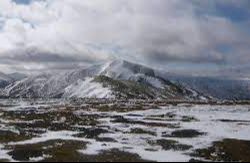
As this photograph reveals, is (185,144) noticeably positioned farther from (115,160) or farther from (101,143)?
(115,160)

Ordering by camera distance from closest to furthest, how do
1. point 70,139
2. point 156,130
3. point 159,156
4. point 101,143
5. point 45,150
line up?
point 159,156 → point 45,150 → point 101,143 → point 70,139 → point 156,130

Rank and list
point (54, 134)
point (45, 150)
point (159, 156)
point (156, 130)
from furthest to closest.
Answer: point (156, 130) → point (54, 134) → point (45, 150) → point (159, 156)

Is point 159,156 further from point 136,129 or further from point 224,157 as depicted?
point 136,129

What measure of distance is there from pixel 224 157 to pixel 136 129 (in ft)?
87.6

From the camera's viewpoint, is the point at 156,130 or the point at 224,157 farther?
the point at 156,130

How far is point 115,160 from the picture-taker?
1715 inches

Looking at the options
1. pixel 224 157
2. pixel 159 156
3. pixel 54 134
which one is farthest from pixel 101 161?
pixel 54 134

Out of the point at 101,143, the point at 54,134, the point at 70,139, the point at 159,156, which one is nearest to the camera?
the point at 159,156

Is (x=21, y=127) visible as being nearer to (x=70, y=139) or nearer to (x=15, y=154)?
(x=70, y=139)

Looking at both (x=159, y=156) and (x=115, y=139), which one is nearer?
(x=159, y=156)

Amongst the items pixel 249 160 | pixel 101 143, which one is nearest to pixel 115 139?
pixel 101 143

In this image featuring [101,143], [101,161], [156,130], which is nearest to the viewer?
[101,161]

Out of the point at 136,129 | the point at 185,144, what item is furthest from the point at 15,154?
the point at 136,129

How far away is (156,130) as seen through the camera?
71.2m
